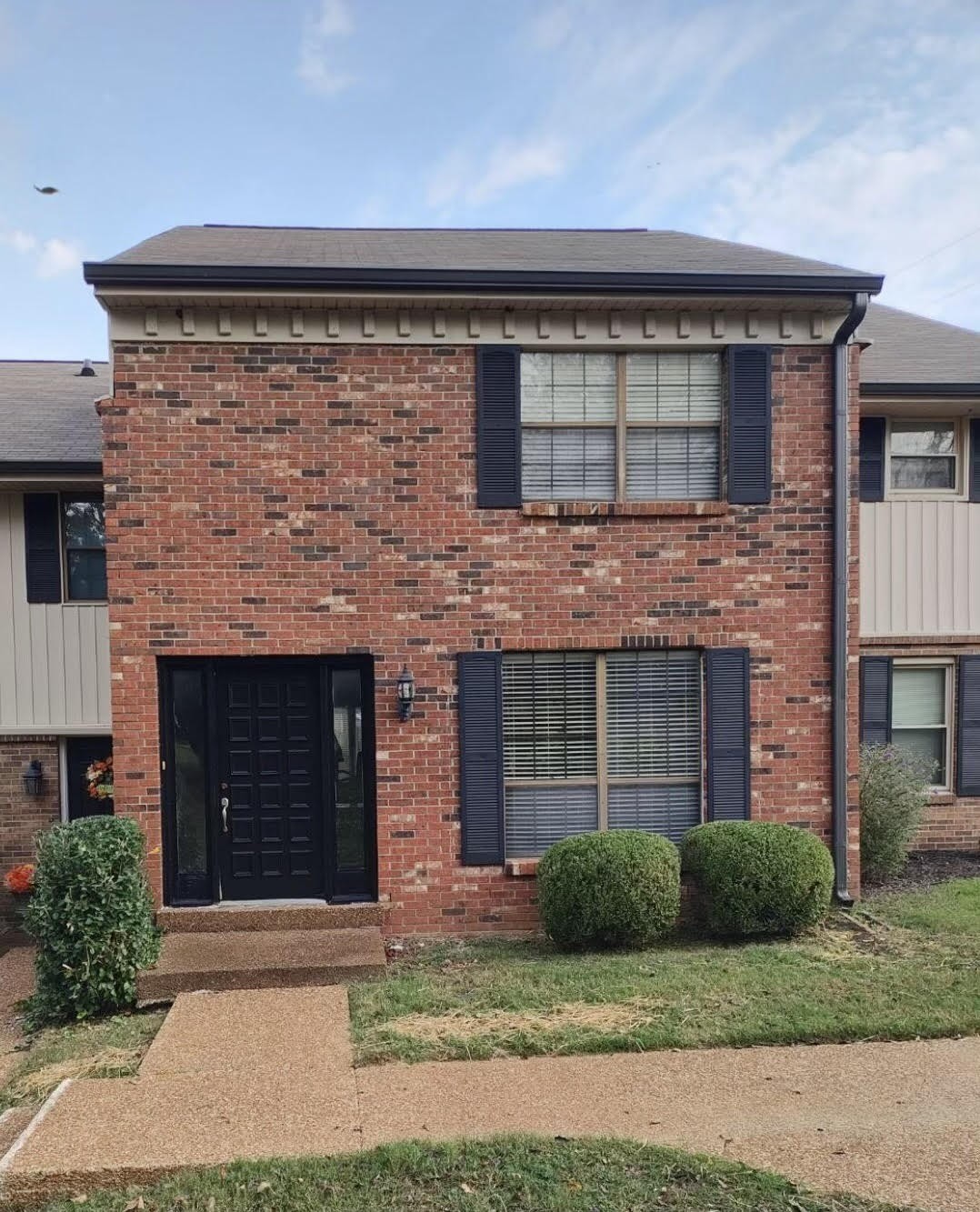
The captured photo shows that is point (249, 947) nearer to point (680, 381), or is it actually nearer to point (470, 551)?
point (470, 551)

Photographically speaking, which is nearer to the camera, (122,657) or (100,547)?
(122,657)

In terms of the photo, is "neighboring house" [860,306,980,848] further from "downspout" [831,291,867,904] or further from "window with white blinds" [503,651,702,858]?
"window with white blinds" [503,651,702,858]

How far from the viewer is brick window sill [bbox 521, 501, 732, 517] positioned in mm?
6703

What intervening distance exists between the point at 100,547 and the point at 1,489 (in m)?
1.09

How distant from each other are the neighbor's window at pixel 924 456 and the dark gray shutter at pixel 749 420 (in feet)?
9.47

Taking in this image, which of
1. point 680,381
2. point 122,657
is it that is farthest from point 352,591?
point 680,381

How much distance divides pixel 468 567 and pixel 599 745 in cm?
188

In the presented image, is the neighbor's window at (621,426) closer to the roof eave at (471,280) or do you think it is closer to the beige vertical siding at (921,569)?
the roof eave at (471,280)

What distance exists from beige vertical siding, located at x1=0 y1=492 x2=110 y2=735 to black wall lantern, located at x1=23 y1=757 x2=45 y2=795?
0.41 metres

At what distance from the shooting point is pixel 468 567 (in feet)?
22.0

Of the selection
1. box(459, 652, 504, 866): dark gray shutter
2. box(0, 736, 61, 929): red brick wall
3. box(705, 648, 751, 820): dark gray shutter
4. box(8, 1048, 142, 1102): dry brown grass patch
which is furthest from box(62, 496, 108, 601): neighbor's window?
box(705, 648, 751, 820): dark gray shutter

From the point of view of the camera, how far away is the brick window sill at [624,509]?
670 cm

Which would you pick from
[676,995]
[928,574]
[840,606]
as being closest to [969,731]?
[928,574]

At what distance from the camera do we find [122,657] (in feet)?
21.2
